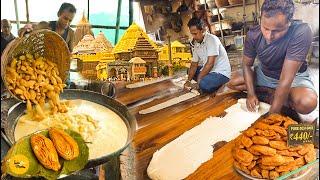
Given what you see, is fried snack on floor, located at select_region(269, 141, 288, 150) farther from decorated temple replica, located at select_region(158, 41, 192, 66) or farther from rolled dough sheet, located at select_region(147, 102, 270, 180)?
decorated temple replica, located at select_region(158, 41, 192, 66)

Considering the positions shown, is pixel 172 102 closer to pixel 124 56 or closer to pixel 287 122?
pixel 124 56

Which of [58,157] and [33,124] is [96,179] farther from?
[33,124]

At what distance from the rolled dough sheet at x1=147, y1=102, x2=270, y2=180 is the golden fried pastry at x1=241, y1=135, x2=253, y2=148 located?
1.5 inches

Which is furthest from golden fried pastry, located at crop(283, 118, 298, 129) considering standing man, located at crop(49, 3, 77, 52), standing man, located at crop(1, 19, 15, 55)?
standing man, located at crop(1, 19, 15, 55)

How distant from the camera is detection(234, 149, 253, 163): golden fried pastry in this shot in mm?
1886

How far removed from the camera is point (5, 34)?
179cm

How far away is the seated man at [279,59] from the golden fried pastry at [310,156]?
0.19 m

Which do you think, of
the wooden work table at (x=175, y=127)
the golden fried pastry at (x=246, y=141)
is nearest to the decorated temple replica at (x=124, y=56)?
the wooden work table at (x=175, y=127)

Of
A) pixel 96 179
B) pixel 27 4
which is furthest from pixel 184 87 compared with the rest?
pixel 27 4

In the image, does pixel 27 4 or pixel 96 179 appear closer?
pixel 27 4

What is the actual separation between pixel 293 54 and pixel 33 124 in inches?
45.3

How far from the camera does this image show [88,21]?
1.90 meters

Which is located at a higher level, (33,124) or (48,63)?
(48,63)

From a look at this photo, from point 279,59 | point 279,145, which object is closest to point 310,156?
point 279,145
